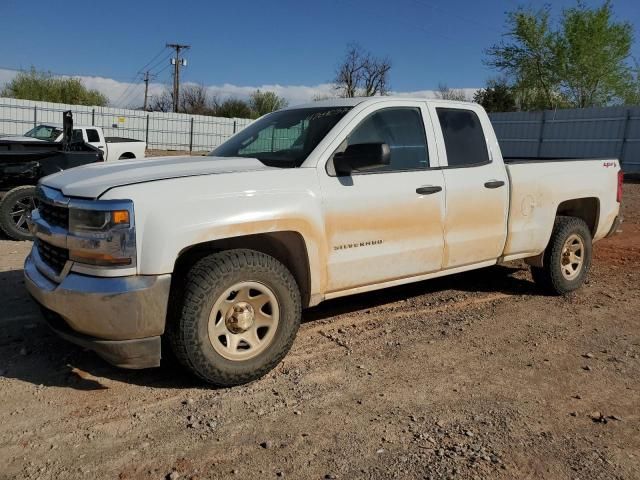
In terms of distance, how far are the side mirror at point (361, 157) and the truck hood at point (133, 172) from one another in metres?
0.52

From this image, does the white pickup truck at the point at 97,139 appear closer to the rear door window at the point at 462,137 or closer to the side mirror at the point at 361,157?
the rear door window at the point at 462,137

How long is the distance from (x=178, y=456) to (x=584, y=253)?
485 centimetres

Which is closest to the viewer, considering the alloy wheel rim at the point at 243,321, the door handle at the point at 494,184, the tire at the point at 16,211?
the alloy wheel rim at the point at 243,321

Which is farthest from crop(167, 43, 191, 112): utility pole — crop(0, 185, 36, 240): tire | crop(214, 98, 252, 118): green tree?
crop(0, 185, 36, 240): tire

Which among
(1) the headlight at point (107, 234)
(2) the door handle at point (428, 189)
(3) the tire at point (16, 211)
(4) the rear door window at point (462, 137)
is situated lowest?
(3) the tire at point (16, 211)

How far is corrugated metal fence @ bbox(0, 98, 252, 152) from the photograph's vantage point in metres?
30.4

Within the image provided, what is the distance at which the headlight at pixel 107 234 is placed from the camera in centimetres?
315

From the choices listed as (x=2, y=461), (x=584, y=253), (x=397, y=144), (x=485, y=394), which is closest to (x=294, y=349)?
(x=485, y=394)

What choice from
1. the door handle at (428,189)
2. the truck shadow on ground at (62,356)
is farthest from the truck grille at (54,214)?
the door handle at (428,189)

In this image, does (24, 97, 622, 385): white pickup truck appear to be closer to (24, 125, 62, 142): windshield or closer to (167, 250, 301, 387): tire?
(167, 250, 301, 387): tire

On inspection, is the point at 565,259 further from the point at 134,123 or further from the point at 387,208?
the point at 134,123

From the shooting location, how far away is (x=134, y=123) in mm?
35156

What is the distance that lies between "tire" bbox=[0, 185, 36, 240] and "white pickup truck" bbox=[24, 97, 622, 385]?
4473 mm

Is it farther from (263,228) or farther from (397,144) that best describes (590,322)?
(263,228)
